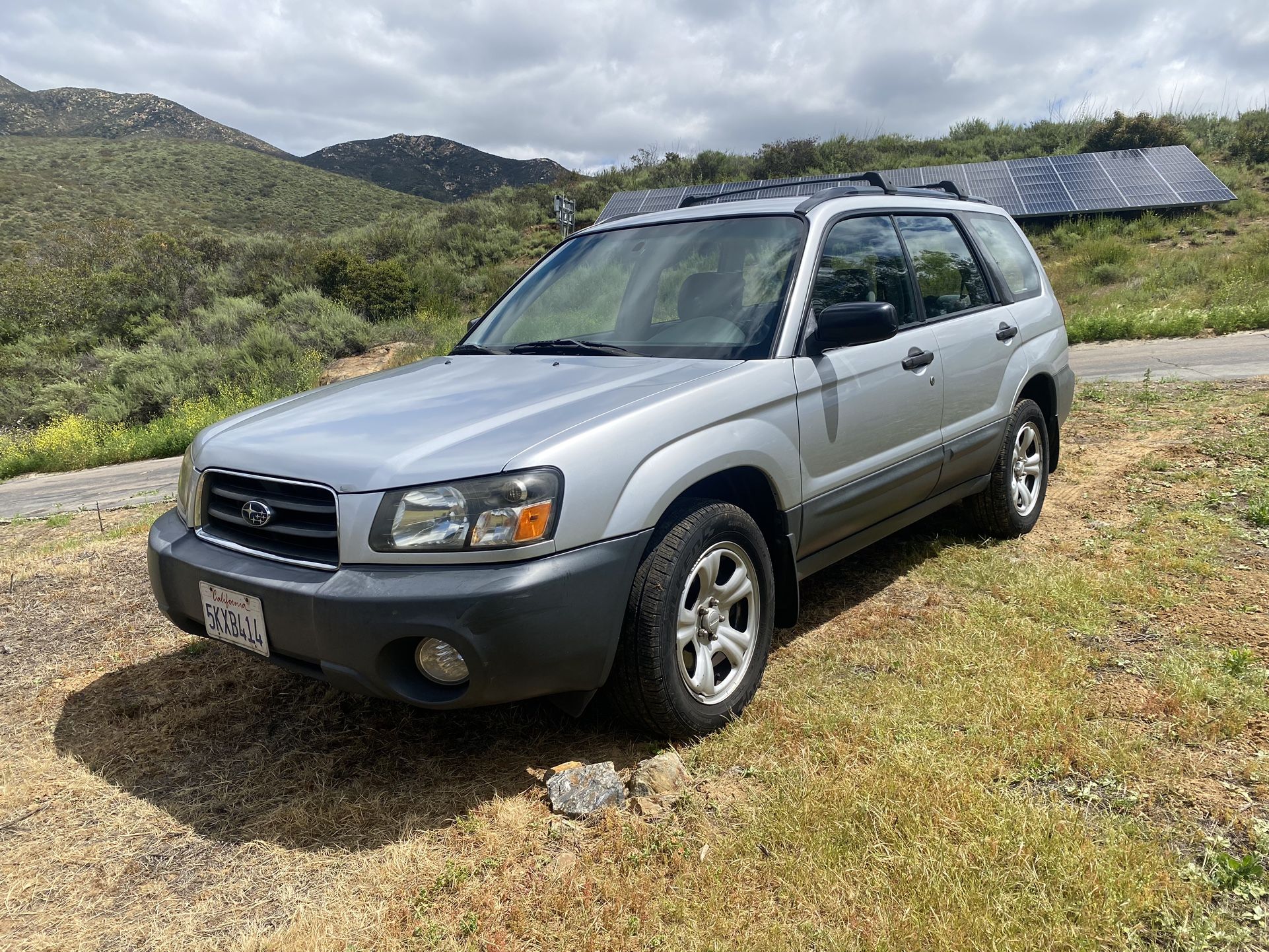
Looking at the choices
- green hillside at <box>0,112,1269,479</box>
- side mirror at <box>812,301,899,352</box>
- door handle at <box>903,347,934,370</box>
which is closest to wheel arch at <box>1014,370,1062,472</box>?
door handle at <box>903,347,934,370</box>

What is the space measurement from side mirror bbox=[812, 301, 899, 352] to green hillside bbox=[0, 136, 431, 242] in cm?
3421

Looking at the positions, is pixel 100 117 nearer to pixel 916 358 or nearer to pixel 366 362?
pixel 366 362

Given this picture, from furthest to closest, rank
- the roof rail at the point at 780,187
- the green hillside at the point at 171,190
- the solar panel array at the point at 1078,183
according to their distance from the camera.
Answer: the green hillside at the point at 171,190 → the solar panel array at the point at 1078,183 → the roof rail at the point at 780,187

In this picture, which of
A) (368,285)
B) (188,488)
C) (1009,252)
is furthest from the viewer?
(368,285)

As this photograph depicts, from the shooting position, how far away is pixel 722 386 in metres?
2.89

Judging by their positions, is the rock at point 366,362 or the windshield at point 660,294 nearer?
the windshield at point 660,294

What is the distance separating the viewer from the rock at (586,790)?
2.54m

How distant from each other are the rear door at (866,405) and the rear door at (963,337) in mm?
113

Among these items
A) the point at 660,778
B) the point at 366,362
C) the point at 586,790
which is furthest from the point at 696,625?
→ the point at 366,362

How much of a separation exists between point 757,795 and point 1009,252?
3.70m

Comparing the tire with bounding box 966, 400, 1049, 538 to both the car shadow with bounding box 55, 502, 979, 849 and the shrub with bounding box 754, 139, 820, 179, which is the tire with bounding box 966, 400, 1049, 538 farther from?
the shrub with bounding box 754, 139, 820, 179

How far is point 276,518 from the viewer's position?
8.73 ft

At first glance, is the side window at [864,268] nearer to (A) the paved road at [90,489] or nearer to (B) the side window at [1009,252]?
(B) the side window at [1009,252]

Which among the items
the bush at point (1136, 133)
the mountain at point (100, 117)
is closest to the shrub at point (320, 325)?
the bush at point (1136, 133)
